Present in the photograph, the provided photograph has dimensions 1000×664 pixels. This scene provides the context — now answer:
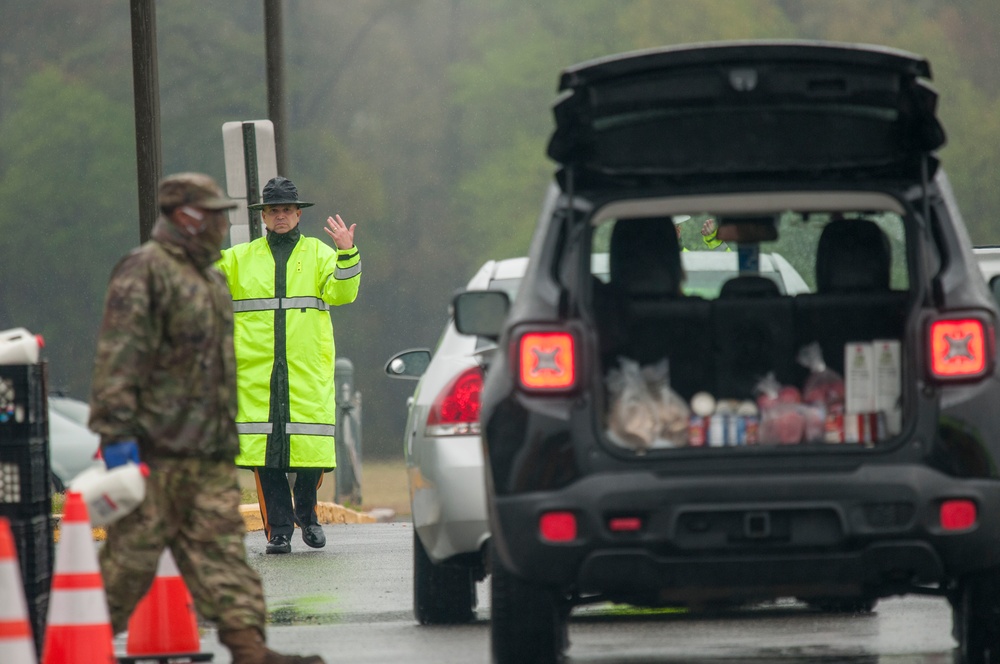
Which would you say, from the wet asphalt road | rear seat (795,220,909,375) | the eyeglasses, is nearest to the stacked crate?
the wet asphalt road

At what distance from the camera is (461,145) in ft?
206

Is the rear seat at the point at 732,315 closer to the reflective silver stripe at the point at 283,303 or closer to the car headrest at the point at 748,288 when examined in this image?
the car headrest at the point at 748,288

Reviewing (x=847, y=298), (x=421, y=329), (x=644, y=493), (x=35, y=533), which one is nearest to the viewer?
(x=644, y=493)

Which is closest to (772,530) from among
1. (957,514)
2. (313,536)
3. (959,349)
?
(957,514)

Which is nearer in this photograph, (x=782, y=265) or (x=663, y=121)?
(x=663, y=121)

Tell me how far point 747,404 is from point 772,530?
65cm

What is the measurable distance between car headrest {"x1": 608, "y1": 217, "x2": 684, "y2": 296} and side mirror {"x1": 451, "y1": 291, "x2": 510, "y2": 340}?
1.42 feet

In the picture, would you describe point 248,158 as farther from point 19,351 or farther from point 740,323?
point 740,323

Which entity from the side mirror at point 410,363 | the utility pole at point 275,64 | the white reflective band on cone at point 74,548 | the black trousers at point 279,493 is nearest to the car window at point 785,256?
the side mirror at point 410,363

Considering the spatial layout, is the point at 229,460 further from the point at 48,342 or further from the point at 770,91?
the point at 48,342

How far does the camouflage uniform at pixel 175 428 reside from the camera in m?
6.23

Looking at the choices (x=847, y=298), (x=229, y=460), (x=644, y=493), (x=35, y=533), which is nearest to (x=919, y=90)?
(x=847, y=298)

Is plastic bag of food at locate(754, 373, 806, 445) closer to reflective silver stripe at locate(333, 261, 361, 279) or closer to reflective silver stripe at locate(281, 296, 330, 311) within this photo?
reflective silver stripe at locate(333, 261, 361, 279)

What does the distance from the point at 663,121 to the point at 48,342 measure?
5346cm
